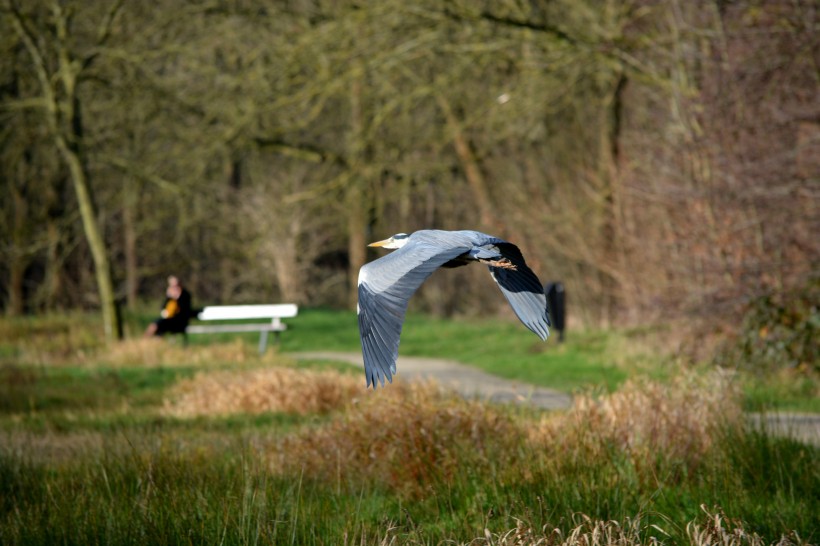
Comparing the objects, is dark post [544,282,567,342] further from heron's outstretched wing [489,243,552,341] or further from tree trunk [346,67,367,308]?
heron's outstretched wing [489,243,552,341]

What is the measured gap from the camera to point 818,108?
31.4ft

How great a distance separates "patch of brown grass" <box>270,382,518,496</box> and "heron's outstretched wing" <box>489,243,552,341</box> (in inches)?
79.2

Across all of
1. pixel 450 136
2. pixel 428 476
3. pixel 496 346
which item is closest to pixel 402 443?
pixel 428 476

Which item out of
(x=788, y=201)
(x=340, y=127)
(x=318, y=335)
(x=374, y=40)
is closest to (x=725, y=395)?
(x=788, y=201)

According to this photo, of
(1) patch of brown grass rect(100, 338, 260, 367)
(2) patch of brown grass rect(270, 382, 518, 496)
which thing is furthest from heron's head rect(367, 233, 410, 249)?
(1) patch of brown grass rect(100, 338, 260, 367)

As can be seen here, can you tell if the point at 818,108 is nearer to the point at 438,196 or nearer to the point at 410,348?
the point at 410,348

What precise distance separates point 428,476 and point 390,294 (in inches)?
110

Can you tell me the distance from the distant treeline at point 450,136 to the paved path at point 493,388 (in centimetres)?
210

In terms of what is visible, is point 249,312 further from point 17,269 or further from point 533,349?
point 17,269

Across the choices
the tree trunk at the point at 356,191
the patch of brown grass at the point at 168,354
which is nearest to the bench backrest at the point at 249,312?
the patch of brown grass at the point at 168,354

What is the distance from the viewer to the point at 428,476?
5.91 meters

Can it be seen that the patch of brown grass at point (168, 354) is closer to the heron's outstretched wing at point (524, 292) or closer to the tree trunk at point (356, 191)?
the tree trunk at point (356, 191)

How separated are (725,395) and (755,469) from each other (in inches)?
38.5

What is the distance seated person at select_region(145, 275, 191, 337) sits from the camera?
15039 millimetres
